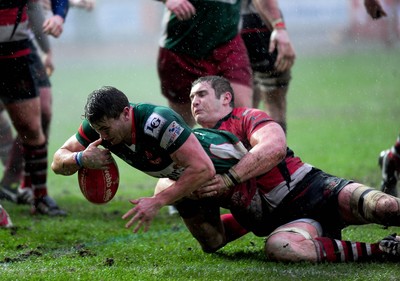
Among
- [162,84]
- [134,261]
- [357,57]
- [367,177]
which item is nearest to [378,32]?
[357,57]

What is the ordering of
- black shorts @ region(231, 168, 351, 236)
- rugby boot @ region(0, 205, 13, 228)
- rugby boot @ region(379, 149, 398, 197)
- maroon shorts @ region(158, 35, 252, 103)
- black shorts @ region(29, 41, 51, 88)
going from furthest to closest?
black shorts @ region(29, 41, 51, 88)
rugby boot @ region(379, 149, 398, 197)
maroon shorts @ region(158, 35, 252, 103)
rugby boot @ region(0, 205, 13, 228)
black shorts @ region(231, 168, 351, 236)

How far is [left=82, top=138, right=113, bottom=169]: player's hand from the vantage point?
18.3ft

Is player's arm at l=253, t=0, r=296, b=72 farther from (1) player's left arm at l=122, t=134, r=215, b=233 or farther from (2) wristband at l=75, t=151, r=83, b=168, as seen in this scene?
(2) wristband at l=75, t=151, r=83, b=168

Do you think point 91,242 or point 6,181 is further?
point 6,181

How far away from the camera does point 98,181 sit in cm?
581

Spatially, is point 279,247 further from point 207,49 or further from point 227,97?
point 207,49

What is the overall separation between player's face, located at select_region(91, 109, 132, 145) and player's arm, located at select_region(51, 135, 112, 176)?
0.38ft

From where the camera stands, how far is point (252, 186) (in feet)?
19.9

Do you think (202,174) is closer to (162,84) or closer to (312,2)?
(162,84)

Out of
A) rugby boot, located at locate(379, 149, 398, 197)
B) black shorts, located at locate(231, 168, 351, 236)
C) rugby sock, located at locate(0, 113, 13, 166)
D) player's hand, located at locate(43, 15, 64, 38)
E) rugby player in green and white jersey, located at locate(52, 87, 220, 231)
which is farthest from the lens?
rugby sock, located at locate(0, 113, 13, 166)

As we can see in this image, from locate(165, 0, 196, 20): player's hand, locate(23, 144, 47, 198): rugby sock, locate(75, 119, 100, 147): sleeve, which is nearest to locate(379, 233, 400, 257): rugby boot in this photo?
locate(75, 119, 100, 147): sleeve

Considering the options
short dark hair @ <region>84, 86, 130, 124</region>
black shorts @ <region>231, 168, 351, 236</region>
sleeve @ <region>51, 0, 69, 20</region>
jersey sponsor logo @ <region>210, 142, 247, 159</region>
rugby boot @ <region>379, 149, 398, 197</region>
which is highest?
sleeve @ <region>51, 0, 69, 20</region>

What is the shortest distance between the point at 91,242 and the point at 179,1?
2093 millimetres

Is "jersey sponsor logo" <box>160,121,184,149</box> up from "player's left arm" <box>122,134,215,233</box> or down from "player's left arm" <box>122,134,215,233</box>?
up
